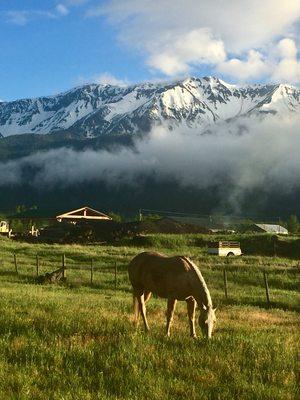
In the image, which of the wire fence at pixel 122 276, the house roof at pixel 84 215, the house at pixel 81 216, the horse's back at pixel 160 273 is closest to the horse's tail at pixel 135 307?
the horse's back at pixel 160 273

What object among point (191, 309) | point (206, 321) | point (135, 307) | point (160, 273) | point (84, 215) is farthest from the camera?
point (84, 215)

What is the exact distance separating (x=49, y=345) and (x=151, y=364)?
2741 millimetres

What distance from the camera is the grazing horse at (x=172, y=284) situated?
1369 centimetres

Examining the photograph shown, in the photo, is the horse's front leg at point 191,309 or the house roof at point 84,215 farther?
the house roof at point 84,215

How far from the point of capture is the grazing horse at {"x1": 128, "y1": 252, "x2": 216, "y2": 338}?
44.9ft

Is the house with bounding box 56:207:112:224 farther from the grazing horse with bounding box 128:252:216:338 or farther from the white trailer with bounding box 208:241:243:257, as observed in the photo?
the grazing horse with bounding box 128:252:216:338

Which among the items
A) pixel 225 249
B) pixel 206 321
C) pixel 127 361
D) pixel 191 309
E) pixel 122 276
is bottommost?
pixel 122 276

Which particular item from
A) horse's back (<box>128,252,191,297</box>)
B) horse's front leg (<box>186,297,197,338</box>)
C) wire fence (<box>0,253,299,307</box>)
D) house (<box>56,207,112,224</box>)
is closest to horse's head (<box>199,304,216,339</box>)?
horse's front leg (<box>186,297,197,338</box>)

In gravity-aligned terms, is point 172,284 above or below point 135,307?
above

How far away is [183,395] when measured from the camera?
344 inches

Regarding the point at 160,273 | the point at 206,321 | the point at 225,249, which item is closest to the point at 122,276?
the point at 160,273

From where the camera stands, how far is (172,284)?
47.4 feet

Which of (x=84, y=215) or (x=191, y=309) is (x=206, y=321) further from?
(x=84, y=215)

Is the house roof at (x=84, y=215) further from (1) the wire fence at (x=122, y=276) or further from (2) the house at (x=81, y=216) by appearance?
(1) the wire fence at (x=122, y=276)
